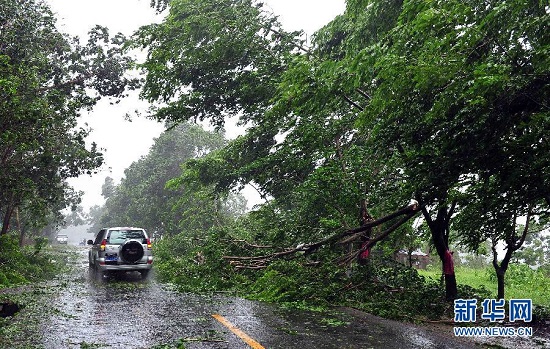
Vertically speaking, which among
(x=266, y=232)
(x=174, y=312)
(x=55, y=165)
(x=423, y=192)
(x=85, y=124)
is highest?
(x=85, y=124)

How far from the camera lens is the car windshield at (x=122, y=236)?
14891 mm

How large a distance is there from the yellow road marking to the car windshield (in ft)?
25.6

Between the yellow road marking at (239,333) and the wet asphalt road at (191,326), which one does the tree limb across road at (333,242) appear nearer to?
the wet asphalt road at (191,326)

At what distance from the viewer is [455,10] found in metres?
6.06

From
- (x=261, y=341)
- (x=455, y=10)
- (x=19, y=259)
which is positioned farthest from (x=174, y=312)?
(x=19, y=259)

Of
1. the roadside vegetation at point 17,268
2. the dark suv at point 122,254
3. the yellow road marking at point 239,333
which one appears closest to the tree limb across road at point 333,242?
the dark suv at point 122,254

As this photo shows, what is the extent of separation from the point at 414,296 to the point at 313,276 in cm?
278

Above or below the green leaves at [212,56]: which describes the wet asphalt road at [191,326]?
below

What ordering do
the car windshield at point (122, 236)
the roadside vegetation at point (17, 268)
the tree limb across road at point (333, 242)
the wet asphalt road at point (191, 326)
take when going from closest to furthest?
the wet asphalt road at point (191, 326) → the tree limb across road at point (333, 242) → the roadside vegetation at point (17, 268) → the car windshield at point (122, 236)

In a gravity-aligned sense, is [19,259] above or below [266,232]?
below

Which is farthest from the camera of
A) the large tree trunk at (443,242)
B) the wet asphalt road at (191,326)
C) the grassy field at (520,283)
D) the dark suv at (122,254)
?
the grassy field at (520,283)

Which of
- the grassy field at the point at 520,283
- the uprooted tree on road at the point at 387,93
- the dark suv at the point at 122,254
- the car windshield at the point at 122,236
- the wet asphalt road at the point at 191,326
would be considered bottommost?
the grassy field at the point at 520,283

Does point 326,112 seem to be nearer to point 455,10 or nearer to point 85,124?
point 455,10

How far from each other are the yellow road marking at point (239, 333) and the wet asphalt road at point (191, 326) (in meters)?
0.08
